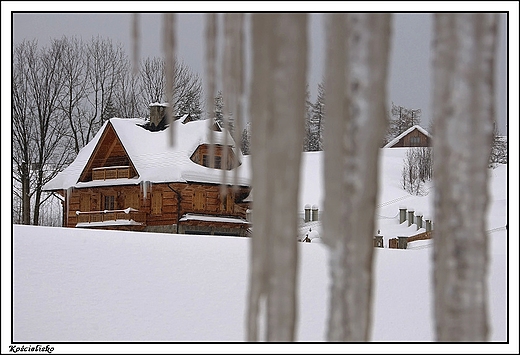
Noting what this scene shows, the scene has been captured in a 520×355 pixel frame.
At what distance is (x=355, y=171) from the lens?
5.10 ft

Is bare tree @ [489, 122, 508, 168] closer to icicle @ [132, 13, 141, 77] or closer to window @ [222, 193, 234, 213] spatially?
window @ [222, 193, 234, 213]

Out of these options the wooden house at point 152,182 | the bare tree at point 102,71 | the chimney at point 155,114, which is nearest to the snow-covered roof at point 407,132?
the wooden house at point 152,182

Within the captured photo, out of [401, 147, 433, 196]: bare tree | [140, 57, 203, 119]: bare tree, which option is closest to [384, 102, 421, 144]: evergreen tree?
[401, 147, 433, 196]: bare tree

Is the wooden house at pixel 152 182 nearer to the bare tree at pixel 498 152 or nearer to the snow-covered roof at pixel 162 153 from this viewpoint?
the snow-covered roof at pixel 162 153

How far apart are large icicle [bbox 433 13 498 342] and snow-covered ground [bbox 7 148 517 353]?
195 centimetres

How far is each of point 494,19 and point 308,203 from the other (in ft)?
23.3

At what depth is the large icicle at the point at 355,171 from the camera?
1.54 metres

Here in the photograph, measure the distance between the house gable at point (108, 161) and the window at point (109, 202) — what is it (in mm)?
309

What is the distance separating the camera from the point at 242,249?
167 inches

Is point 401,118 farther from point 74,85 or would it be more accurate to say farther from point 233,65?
point 233,65

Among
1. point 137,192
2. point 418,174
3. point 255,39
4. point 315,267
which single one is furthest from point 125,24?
point 255,39

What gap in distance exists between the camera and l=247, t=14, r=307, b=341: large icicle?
155 centimetres

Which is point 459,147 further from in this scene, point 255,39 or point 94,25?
point 94,25

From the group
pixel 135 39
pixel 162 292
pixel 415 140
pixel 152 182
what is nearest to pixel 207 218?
pixel 152 182
